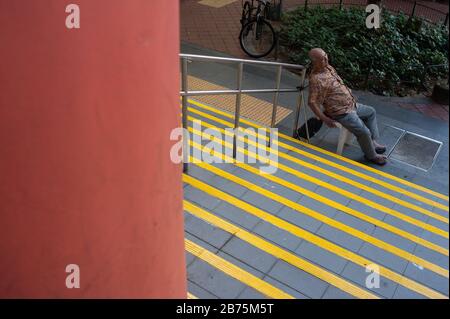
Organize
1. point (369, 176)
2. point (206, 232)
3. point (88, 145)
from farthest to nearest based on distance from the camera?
1. point (369, 176)
2. point (206, 232)
3. point (88, 145)

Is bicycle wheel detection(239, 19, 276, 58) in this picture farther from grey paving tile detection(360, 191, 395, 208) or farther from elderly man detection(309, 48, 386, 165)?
grey paving tile detection(360, 191, 395, 208)

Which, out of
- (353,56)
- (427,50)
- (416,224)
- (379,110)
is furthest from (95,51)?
(427,50)

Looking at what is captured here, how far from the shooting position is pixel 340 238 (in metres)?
3.31

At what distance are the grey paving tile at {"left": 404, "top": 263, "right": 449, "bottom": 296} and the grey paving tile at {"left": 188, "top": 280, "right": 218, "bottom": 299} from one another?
1.23m

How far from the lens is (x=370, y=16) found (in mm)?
8172

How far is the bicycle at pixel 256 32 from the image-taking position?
7.90m

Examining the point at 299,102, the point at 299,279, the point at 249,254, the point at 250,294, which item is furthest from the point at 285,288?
the point at 299,102

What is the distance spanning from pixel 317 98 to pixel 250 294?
7.80 ft

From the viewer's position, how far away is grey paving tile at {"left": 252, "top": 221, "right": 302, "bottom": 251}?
321 cm

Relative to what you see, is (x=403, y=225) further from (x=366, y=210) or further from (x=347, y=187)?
(x=347, y=187)

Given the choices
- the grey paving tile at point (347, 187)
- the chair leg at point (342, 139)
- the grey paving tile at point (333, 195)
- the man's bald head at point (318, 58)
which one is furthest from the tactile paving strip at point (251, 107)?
the grey paving tile at point (333, 195)

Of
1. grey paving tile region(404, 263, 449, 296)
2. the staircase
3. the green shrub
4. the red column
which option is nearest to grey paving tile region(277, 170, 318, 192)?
the staircase

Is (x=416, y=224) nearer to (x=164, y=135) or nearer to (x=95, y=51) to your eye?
(x=164, y=135)

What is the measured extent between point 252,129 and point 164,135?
11.0 feet
